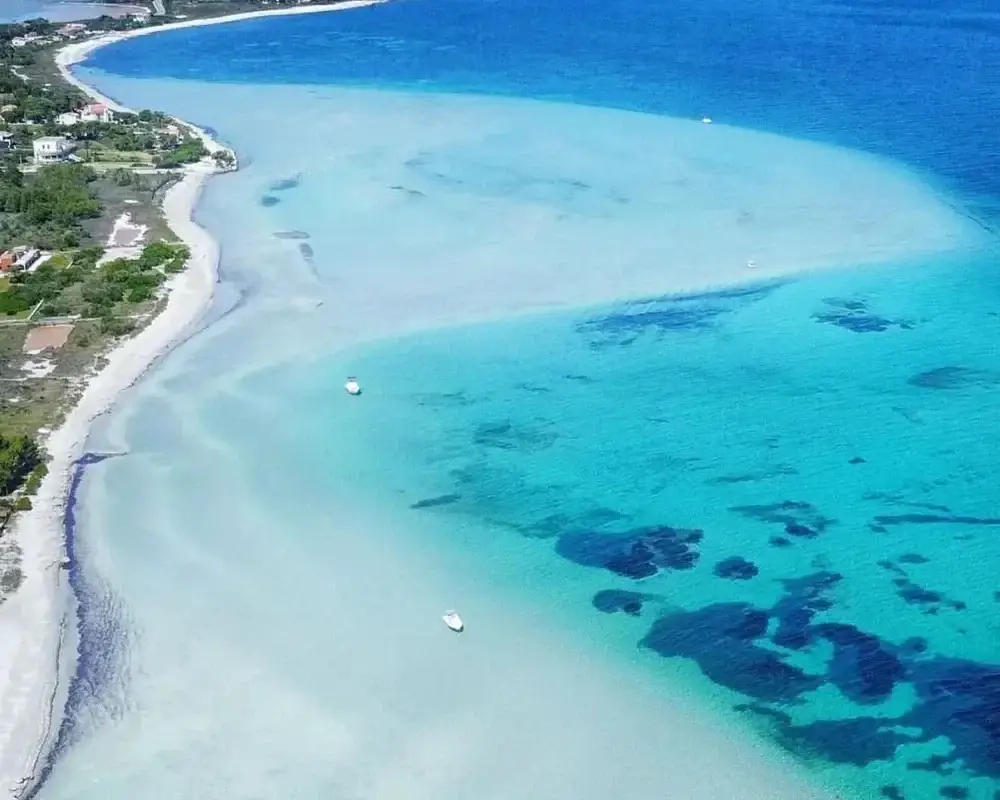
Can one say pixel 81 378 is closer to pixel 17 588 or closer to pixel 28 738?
pixel 17 588

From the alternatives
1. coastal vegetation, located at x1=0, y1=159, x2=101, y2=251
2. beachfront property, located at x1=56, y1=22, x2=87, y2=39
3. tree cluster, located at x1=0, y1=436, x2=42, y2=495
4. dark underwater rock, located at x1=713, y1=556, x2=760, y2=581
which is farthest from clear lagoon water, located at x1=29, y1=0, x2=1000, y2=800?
beachfront property, located at x1=56, y1=22, x2=87, y2=39

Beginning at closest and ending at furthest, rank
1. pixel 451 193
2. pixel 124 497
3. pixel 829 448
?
1. pixel 124 497
2. pixel 829 448
3. pixel 451 193

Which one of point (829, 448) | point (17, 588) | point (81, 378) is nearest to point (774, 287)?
point (829, 448)

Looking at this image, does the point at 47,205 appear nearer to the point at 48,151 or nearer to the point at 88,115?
the point at 48,151

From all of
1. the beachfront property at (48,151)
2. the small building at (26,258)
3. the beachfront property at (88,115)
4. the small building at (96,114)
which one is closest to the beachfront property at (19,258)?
the small building at (26,258)

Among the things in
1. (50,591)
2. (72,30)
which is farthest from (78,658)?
(72,30)

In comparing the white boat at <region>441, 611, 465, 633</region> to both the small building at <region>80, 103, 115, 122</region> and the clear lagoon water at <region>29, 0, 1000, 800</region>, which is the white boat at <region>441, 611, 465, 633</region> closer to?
the clear lagoon water at <region>29, 0, 1000, 800</region>

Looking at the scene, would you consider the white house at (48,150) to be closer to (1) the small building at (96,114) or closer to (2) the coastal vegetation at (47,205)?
(2) the coastal vegetation at (47,205)
